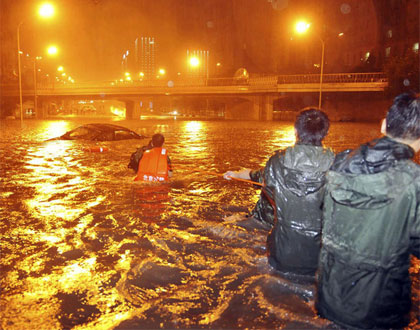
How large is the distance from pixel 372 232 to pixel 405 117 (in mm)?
834

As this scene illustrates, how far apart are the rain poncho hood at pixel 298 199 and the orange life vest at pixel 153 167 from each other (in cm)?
507

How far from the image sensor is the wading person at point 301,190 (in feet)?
12.8

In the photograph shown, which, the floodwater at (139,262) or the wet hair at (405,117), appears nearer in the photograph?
the wet hair at (405,117)

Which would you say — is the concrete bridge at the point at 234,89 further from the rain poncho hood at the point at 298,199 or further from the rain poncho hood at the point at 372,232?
the rain poncho hood at the point at 372,232

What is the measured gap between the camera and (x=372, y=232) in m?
2.82

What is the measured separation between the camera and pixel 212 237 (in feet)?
19.1

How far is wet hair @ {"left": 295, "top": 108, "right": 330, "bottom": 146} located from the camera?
391 cm

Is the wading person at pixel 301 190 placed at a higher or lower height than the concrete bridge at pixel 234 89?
lower

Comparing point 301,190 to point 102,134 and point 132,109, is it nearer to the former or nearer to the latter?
point 102,134

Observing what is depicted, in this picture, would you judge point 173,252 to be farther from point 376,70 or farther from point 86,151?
point 376,70

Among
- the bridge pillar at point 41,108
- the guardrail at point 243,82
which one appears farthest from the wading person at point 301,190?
the bridge pillar at point 41,108

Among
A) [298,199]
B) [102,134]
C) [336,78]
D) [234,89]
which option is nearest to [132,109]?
[234,89]

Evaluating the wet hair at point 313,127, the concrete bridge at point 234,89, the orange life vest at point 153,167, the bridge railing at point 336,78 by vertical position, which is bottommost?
the orange life vest at point 153,167

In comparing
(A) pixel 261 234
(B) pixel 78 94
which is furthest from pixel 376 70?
(A) pixel 261 234
